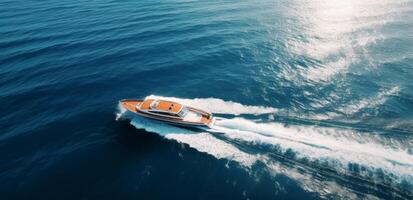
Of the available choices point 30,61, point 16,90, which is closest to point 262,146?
point 16,90

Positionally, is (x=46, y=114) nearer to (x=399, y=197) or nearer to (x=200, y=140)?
(x=200, y=140)

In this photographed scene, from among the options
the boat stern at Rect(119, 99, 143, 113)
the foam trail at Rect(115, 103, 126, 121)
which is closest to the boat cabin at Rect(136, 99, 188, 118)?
the boat stern at Rect(119, 99, 143, 113)

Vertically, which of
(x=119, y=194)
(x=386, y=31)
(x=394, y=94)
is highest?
(x=386, y=31)

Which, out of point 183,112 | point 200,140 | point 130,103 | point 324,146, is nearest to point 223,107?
point 183,112

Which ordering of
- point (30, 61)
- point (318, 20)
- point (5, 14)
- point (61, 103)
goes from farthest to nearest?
point (5, 14)
point (318, 20)
point (30, 61)
point (61, 103)

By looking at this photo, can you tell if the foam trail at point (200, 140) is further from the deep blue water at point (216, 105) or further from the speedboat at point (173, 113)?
the speedboat at point (173, 113)
